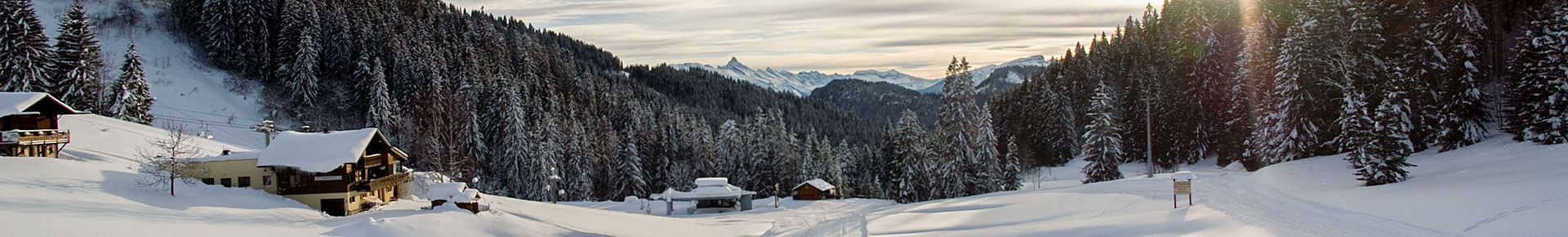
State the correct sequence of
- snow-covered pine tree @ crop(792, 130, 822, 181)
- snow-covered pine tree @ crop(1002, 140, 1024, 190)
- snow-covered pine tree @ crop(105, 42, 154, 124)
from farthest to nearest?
snow-covered pine tree @ crop(792, 130, 822, 181) → snow-covered pine tree @ crop(1002, 140, 1024, 190) → snow-covered pine tree @ crop(105, 42, 154, 124)

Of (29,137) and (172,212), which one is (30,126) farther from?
(172,212)

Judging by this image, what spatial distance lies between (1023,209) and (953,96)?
1784 cm

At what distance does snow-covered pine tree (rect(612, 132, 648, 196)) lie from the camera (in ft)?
230

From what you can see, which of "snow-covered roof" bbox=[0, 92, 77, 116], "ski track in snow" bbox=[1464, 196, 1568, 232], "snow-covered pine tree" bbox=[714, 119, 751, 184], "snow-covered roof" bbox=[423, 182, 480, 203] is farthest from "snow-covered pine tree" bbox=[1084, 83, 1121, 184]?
"snow-covered roof" bbox=[0, 92, 77, 116]

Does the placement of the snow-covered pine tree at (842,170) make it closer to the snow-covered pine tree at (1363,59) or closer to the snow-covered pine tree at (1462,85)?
the snow-covered pine tree at (1363,59)

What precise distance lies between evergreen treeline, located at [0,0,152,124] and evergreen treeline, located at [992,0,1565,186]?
55.0 metres

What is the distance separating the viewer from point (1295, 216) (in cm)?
2262

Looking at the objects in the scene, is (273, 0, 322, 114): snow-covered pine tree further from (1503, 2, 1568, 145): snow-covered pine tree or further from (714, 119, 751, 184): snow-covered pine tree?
(1503, 2, 1568, 145): snow-covered pine tree

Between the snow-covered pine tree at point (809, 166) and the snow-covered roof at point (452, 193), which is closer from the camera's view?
the snow-covered roof at point (452, 193)

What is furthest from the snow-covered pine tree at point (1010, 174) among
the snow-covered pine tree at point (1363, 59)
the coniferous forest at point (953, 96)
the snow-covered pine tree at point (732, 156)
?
the snow-covered pine tree at point (732, 156)

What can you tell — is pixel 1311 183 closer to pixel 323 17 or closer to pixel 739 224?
pixel 739 224

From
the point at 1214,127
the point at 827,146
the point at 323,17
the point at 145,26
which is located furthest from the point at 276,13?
the point at 1214,127

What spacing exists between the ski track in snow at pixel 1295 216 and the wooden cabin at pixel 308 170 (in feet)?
96.6

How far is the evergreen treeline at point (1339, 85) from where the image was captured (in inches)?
1200
